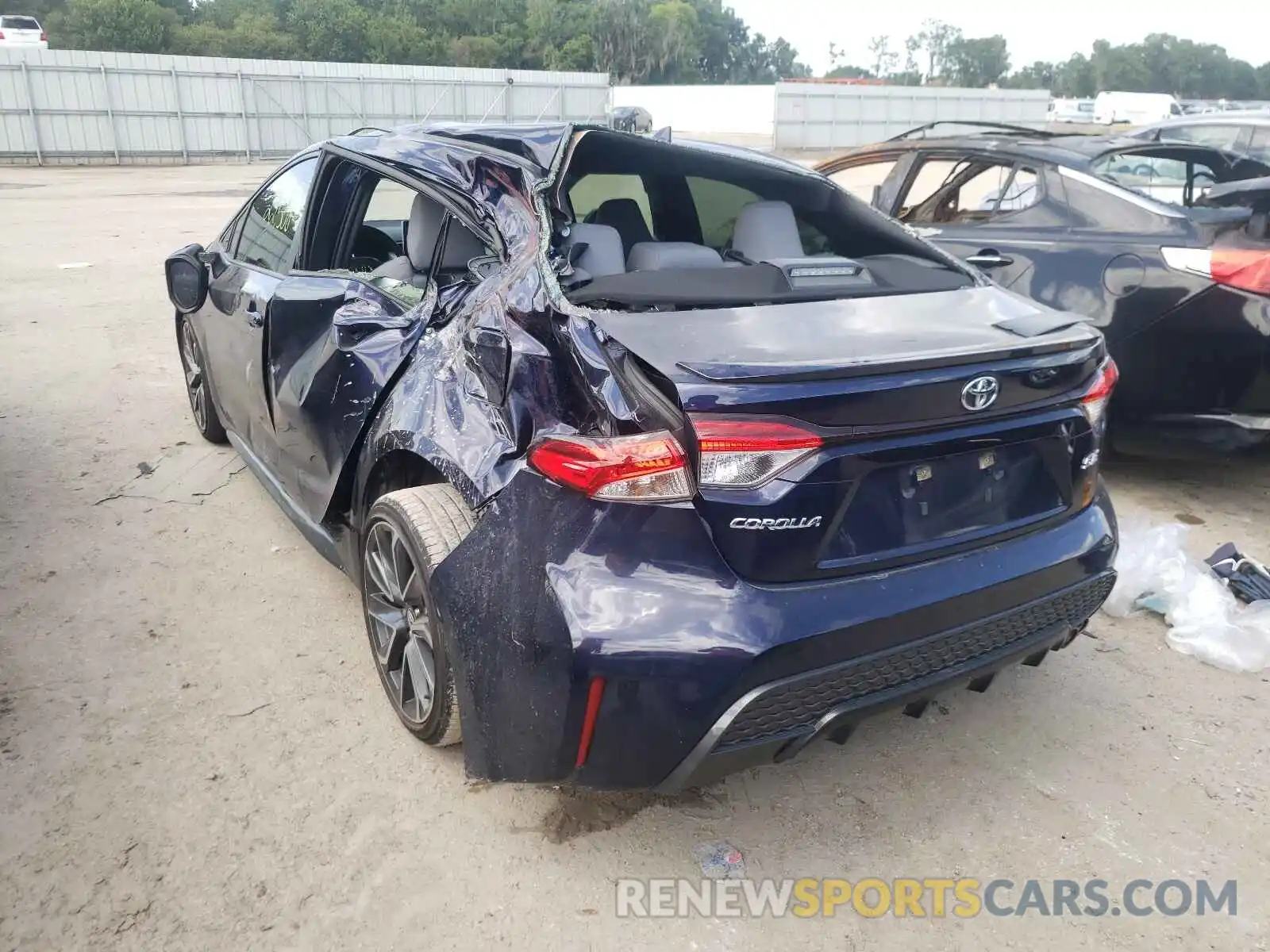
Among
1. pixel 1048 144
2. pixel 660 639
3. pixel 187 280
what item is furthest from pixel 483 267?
pixel 1048 144

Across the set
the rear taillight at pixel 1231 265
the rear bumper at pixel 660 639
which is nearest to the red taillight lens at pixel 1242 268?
the rear taillight at pixel 1231 265

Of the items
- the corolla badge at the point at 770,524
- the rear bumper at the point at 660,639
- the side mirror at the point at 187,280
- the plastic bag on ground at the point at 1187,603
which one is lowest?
the plastic bag on ground at the point at 1187,603

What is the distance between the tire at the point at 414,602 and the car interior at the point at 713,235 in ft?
2.12

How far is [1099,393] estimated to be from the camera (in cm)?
246

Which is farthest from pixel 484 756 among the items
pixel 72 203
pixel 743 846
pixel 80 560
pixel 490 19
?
pixel 490 19

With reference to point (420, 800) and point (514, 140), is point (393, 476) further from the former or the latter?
point (514, 140)

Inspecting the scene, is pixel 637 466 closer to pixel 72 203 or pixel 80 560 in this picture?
pixel 80 560

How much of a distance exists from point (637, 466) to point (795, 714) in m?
0.62

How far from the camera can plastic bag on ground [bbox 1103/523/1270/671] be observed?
10.7 ft

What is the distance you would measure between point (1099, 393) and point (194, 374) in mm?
4244

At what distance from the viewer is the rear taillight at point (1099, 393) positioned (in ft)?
7.93

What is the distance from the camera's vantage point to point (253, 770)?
264 cm

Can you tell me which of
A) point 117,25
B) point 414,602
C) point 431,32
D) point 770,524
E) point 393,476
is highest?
point 431,32

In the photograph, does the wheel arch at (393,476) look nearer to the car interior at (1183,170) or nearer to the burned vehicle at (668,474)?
the burned vehicle at (668,474)
